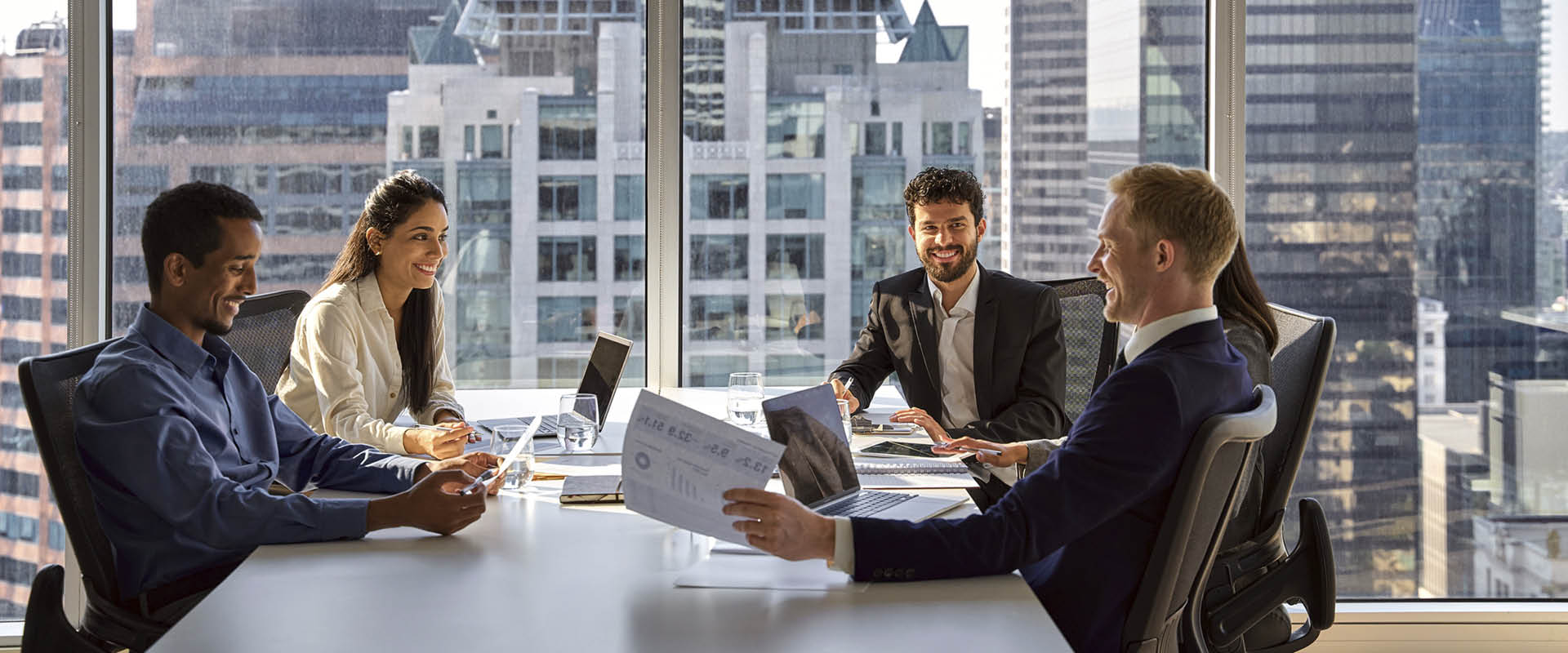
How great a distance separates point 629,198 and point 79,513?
224 centimetres

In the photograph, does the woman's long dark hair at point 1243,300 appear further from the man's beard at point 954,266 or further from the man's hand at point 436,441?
the man's hand at point 436,441

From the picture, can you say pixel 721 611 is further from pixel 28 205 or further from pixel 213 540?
pixel 28 205

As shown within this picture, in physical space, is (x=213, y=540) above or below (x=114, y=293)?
below

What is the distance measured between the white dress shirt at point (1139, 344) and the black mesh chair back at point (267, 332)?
5.98ft

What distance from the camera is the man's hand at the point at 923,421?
9.23 feet

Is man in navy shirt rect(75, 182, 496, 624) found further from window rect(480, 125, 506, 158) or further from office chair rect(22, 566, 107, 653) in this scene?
window rect(480, 125, 506, 158)

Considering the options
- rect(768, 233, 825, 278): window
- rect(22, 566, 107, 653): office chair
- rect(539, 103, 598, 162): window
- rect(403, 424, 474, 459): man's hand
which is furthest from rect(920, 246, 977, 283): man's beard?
rect(22, 566, 107, 653): office chair

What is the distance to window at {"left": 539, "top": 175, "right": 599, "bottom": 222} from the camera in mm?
3986

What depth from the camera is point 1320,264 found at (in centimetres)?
Result: 393

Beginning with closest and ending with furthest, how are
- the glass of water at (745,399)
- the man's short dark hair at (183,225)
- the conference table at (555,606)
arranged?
the conference table at (555,606)
the man's short dark hair at (183,225)
the glass of water at (745,399)

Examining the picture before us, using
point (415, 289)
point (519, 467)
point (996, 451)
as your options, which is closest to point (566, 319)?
point (415, 289)

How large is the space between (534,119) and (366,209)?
0.95 metres

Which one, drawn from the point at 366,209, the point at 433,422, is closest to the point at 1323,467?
the point at 433,422

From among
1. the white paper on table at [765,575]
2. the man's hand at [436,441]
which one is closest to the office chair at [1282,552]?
the white paper on table at [765,575]
